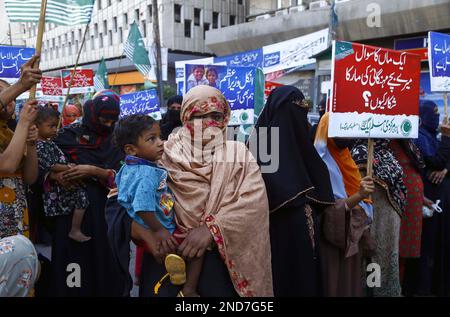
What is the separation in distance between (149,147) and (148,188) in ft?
0.76

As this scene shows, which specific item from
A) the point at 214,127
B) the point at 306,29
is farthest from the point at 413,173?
the point at 306,29

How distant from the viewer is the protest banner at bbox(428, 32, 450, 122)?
441 centimetres

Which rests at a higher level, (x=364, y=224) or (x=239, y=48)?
(x=239, y=48)

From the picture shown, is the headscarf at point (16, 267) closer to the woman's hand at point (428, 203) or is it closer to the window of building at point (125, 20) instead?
the woman's hand at point (428, 203)

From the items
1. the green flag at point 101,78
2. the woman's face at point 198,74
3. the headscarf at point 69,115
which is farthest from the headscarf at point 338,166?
the green flag at point 101,78

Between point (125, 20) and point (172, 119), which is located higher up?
point (125, 20)

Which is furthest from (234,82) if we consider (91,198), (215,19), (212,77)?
(215,19)

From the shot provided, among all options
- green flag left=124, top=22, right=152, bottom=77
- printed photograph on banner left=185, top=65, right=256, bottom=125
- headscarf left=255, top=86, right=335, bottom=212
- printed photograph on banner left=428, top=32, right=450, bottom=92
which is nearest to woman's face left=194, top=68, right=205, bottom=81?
printed photograph on banner left=185, top=65, right=256, bottom=125

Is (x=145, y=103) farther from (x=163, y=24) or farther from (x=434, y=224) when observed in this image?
(x=163, y=24)

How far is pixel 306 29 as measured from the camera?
17.2m

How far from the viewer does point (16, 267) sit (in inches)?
67.4

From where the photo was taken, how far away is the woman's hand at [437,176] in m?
4.07

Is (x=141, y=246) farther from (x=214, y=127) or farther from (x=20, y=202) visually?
(x=20, y=202)

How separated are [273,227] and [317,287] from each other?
42 centimetres
